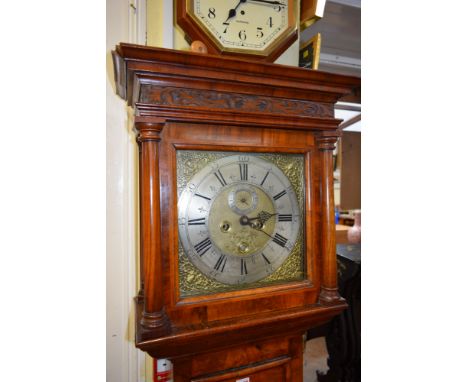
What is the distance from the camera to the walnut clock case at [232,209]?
60cm

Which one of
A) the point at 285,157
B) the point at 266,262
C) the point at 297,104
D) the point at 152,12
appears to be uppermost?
the point at 152,12

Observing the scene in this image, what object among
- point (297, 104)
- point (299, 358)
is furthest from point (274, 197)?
point (299, 358)

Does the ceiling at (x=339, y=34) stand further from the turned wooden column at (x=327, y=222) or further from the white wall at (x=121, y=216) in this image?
the turned wooden column at (x=327, y=222)

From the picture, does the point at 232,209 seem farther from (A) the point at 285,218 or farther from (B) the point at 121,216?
(B) the point at 121,216

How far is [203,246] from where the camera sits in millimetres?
663

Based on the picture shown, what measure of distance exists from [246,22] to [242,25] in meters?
0.02

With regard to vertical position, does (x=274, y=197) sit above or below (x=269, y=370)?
above

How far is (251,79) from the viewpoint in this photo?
66 cm

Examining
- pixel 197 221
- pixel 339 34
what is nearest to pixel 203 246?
pixel 197 221

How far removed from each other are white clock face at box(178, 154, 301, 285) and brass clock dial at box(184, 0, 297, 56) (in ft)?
1.05
